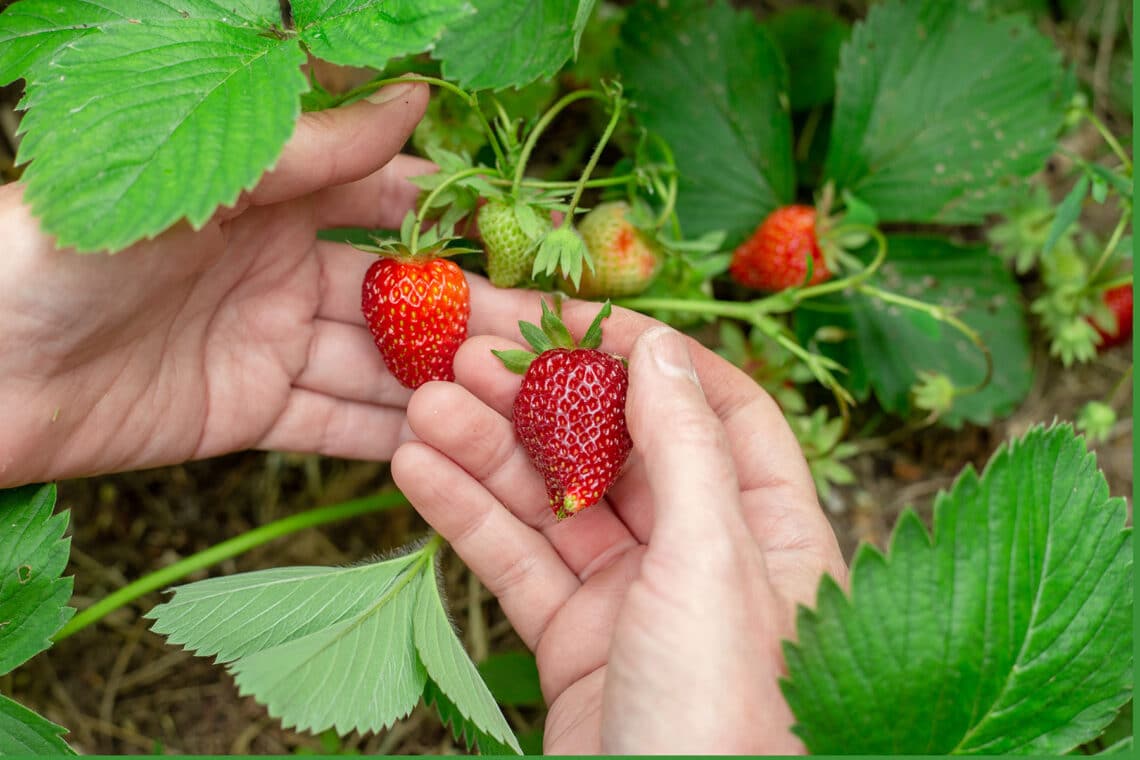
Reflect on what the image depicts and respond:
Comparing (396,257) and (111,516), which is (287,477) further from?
(396,257)

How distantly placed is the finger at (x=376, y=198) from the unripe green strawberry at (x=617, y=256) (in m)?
0.28

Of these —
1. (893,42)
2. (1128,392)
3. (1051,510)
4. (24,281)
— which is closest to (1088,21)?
(893,42)

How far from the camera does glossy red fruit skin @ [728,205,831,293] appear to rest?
5.24 ft

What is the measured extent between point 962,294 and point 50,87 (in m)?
1.55

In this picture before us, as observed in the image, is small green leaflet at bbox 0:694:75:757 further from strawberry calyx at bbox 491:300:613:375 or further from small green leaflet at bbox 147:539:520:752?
strawberry calyx at bbox 491:300:613:375

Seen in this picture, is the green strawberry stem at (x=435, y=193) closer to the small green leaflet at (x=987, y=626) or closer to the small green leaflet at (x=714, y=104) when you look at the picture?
the small green leaflet at (x=714, y=104)

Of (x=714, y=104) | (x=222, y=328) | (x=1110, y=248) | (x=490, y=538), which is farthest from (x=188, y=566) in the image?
(x=1110, y=248)

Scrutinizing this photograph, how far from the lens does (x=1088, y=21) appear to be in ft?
6.63

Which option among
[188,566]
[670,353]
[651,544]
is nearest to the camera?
[651,544]

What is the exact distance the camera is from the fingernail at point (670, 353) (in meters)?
1.11

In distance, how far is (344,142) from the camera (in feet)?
3.79

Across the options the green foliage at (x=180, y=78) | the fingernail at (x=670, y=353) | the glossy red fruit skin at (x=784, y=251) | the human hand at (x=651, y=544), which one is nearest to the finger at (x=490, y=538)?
the human hand at (x=651, y=544)

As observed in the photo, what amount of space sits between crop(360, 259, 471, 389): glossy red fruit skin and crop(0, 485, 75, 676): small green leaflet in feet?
1.62

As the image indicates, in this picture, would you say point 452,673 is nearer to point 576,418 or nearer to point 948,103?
point 576,418
